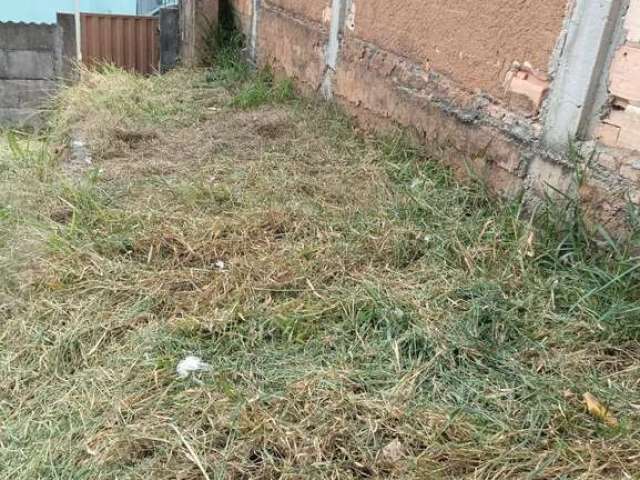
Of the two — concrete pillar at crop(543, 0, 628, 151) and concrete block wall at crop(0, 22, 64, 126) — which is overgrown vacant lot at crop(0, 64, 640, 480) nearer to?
concrete pillar at crop(543, 0, 628, 151)

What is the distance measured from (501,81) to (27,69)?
22.2 feet

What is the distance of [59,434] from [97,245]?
1082 millimetres

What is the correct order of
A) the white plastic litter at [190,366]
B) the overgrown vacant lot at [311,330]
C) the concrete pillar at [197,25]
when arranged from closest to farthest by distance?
the overgrown vacant lot at [311,330]
the white plastic litter at [190,366]
the concrete pillar at [197,25]

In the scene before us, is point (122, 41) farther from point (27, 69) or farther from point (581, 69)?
point (581, 69)

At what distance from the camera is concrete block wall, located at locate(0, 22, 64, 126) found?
756 cm

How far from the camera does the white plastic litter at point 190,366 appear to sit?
204 cm

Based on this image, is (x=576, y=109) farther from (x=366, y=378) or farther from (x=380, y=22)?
(x=380, y=22)

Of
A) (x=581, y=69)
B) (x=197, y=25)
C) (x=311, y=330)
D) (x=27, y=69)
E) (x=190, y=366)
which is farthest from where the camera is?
(x=27, y=69)

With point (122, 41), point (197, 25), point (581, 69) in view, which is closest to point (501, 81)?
point (581, 69)

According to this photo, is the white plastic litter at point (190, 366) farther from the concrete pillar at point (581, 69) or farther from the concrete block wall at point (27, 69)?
the concrete block wall at point (27, 69)

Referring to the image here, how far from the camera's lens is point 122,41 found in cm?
775

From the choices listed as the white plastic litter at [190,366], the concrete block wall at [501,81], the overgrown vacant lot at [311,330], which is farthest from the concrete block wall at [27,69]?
the white plastic litter at [190,366]

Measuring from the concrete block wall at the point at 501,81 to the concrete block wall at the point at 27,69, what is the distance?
4643mm

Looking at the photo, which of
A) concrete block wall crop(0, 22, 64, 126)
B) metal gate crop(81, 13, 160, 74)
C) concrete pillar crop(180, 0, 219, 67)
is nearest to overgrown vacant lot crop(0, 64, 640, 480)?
concrete pillar crop(180, 0, 219, 67)
